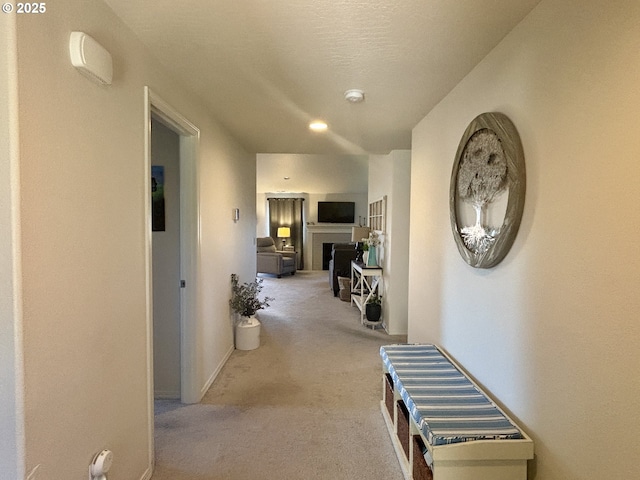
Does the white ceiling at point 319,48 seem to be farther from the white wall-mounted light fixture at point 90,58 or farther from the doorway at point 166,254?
the doorway at point 166,254

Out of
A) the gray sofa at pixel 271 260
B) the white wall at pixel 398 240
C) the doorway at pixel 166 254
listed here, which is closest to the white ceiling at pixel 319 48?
the doorway at pixel 166 254

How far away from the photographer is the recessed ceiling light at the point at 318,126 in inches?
118

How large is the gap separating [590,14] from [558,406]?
1331mm

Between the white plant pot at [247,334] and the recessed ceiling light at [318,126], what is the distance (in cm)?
208

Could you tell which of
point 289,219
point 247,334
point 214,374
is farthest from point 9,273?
point 289,219

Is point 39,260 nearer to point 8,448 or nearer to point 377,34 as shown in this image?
point 8,448

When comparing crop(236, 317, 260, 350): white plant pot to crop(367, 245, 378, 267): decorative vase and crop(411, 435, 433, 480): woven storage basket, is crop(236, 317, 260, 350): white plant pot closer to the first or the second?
crop(367, 245, 378, 267): decorative vase

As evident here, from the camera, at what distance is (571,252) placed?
1.18 m

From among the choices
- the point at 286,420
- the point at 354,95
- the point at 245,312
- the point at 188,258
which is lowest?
the point at 286,420

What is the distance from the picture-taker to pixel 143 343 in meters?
1.73

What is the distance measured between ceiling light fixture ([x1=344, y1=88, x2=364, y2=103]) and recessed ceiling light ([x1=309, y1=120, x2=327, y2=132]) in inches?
24.3

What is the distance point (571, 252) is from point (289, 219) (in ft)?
30.7

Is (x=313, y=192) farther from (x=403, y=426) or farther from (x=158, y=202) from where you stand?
(x=403, y=426)

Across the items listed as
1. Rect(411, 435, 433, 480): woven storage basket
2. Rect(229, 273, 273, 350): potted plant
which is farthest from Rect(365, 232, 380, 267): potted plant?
Rect(411, 435, 433, 480): woven storage basket
